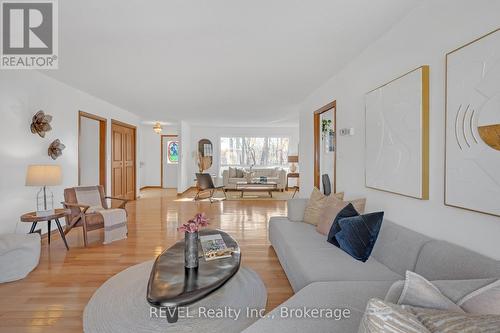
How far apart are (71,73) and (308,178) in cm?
439

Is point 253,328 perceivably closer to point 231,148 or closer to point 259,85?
point 259,85

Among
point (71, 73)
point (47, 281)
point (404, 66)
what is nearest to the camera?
point (404, 66)

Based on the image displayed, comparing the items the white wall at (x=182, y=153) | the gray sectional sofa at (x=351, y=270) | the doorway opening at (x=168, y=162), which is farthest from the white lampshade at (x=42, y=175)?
the doorway opening at (x=168, y=162)

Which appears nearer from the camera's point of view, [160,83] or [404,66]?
[404,66]

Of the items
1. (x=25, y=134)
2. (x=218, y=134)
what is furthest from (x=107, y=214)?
(x=218, y=134)

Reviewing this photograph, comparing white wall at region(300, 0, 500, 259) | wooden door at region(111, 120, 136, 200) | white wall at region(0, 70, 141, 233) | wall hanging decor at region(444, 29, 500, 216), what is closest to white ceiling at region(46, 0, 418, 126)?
white wall at region(300, 0, 500, 259)

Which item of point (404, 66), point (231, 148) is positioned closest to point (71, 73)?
point (404, 66)

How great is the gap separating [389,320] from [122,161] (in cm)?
742

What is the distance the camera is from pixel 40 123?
385 centimetres

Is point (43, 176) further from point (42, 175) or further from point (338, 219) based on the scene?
point (338, 219)

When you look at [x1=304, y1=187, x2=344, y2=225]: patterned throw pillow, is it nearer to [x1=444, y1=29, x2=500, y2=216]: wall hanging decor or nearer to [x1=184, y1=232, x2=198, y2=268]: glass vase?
[x1=444, y1=29, x2=500, y2=216]: wall hanging decor

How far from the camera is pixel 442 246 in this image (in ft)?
5.50

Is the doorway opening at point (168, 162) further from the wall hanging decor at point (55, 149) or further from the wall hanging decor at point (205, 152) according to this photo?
the wall hanging decor at point (55, 149)

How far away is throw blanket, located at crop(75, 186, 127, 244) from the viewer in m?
3.83
